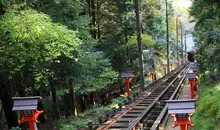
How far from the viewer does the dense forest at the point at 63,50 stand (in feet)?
35.3

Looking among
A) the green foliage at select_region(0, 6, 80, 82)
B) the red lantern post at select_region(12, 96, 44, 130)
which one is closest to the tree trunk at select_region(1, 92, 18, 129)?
the green foliage at select_region(0, 6, 80, 82)

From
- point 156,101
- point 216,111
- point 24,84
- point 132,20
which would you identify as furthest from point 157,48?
point 216,111

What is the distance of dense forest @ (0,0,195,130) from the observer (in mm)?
10758

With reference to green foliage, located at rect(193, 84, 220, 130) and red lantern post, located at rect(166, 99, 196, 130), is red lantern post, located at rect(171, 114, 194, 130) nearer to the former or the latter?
red lantern post, located at rect(166, 99, 196, 130)

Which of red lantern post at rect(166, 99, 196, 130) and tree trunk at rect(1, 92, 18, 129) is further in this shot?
tree trunk at rect(1, 92, 18, 129)

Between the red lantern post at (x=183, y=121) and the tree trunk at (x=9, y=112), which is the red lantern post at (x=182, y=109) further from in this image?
the tree trunk at (x=9, y=112)

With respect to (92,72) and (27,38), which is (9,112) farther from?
(27,38)

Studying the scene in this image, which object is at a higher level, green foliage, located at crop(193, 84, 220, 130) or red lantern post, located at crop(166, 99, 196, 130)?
red lantern post, located at crop(166, 99, 196, 130)

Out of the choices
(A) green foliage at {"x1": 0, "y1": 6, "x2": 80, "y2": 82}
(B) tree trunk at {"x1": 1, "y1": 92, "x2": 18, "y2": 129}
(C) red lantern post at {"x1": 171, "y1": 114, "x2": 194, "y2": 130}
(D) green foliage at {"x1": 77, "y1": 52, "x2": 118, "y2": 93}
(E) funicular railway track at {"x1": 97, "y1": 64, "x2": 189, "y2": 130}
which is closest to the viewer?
(C) red lantern post at {"x1": 171, "y1": 114, "x2": 194, "y2": 130}

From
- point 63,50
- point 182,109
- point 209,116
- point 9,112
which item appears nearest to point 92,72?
point 9,112

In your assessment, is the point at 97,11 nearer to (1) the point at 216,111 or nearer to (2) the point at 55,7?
(2) the point at 55,7

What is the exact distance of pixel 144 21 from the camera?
33781 millimetres

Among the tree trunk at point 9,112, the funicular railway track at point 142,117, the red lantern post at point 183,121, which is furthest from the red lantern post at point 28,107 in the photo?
the tree trunk at point 9,112

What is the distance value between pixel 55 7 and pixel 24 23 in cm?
586
